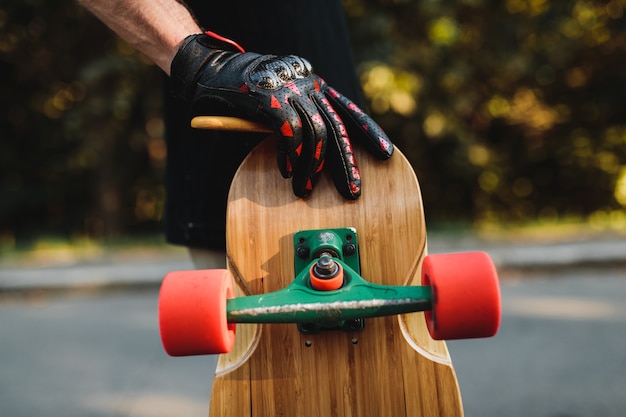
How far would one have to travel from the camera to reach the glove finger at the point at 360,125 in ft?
3.57

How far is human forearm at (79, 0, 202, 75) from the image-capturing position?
1.12 meters

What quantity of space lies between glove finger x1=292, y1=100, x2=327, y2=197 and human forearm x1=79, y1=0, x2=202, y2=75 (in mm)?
286

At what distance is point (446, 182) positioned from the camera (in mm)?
7781

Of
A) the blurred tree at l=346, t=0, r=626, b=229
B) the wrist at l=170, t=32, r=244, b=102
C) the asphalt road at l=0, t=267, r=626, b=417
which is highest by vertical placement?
the blurred tree at l=346, t=0, r=626, b=229

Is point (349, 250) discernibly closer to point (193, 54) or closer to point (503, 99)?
point (193, 54)

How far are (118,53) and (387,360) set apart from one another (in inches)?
241

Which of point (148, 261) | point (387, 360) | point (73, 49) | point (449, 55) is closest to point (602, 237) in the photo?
point (449, 55)

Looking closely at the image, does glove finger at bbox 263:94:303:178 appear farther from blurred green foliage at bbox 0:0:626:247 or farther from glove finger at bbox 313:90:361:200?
blurred green foliage at bbox 0:0:626:247

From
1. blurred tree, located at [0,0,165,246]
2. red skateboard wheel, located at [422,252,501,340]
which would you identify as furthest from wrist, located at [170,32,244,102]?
blurred tree, located at [0,0,165,246]

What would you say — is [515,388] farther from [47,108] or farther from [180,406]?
[47,108]

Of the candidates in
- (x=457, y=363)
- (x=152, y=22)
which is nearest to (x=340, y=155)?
(x=152, y=22)

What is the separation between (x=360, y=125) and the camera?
1.09m

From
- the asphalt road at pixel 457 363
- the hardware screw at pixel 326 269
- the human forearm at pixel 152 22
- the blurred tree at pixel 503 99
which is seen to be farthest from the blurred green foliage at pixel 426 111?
the hardware screw at pixel 326 269

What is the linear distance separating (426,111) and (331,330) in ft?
18.0
